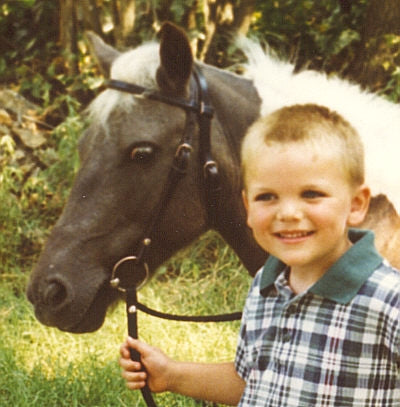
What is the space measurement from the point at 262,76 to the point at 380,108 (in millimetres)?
518

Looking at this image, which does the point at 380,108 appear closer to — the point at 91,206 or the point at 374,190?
the point at 374,190

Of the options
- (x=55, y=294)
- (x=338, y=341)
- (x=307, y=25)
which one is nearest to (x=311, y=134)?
(x=338, y=341)

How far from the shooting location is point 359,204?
1.39 meters

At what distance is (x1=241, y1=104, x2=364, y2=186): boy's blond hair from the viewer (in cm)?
134

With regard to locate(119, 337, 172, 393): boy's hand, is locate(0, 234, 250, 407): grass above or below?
below

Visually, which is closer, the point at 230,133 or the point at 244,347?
the point at 244,347

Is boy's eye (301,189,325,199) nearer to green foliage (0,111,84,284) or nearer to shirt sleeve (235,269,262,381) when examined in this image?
shirt sleeve (235,269,262,381)

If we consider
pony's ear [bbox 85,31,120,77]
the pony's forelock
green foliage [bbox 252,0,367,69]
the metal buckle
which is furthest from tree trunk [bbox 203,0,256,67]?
the metal buckle

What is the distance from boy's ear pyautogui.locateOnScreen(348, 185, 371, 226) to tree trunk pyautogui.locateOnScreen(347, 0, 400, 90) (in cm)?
408

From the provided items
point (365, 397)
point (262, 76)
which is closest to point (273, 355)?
point (365, 397)

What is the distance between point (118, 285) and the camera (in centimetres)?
224

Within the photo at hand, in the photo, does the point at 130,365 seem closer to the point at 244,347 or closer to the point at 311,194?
the point at 244,347

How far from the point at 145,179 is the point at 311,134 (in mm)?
1020

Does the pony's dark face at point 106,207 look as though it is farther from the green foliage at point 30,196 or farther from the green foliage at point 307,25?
the green foliage at point 307,25
